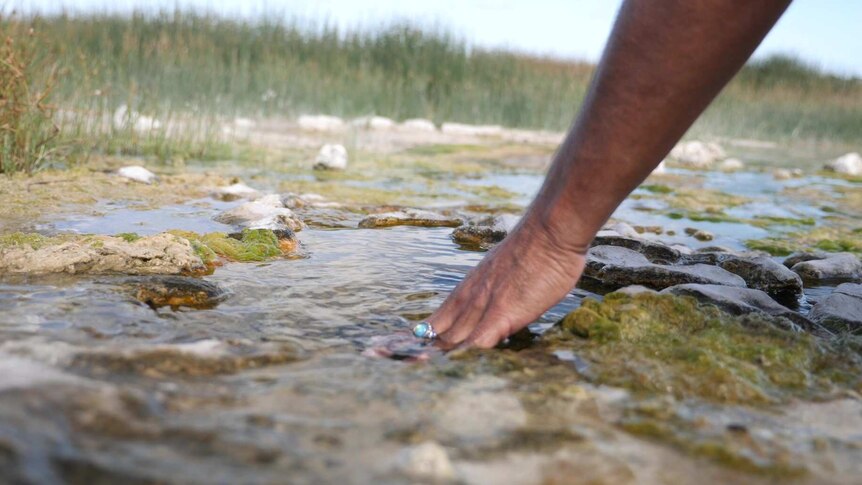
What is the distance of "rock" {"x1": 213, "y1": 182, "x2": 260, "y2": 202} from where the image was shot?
14.4ft

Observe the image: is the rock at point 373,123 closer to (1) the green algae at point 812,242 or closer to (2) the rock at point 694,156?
(2) the rock at point 694,156

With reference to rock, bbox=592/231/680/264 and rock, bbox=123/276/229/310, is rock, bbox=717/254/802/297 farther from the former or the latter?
rock, bbox=123/276/229/310

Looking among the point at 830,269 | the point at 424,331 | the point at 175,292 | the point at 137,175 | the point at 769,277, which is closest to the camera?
the point at 424,331

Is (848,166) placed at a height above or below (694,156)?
above

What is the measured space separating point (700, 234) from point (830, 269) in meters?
1.17

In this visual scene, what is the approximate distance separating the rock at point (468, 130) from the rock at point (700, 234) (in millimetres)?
7376

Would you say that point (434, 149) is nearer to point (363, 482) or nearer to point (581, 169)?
point (581, 169)

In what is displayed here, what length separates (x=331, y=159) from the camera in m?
6.43

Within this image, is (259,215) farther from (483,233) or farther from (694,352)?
(694,352)

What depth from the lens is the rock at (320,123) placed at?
1038 centimetres

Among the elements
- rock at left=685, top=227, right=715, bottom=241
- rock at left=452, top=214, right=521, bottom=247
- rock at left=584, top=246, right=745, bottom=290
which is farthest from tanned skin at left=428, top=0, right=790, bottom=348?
rock at left=685, top=227, right=715, bottom=241

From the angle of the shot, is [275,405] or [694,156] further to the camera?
[694,156]

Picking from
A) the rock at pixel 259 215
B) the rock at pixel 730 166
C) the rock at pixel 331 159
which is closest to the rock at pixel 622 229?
the rock at pixel 259 215

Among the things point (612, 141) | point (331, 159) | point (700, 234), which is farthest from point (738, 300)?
point (331, 159)
